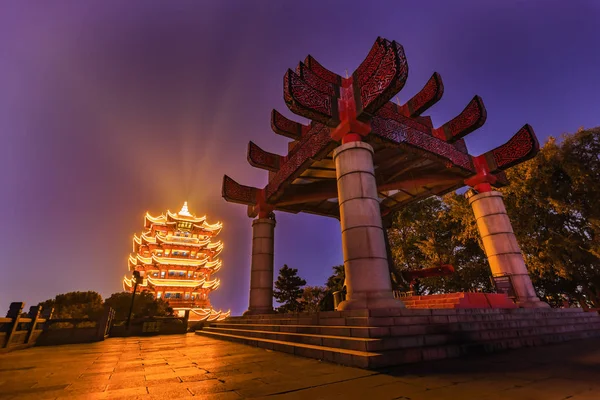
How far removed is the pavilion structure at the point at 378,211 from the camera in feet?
14.9

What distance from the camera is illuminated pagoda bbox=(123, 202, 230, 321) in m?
40.0

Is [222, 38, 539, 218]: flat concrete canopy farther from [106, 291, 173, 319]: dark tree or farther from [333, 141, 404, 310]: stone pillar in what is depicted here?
[106, 291, 173, 319]: dark tree

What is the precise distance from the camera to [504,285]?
8.02 metres

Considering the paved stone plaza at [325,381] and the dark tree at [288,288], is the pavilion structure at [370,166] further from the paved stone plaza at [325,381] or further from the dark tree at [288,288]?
the dark tree at [288,288]

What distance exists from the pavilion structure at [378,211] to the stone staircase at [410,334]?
0.02m

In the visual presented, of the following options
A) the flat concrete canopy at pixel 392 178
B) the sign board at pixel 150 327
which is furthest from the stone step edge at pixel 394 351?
the sign board at pixel 150 327

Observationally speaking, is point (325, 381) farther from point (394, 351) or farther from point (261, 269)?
point (261, 269)

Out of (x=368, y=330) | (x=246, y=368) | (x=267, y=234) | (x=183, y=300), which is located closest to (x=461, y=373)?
(x=368, y=330)

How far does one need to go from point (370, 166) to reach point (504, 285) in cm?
568

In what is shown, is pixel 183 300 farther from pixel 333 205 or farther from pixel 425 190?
pixel 425 190

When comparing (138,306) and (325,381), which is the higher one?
(138,306)

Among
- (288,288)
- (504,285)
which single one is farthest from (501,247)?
(288,288)

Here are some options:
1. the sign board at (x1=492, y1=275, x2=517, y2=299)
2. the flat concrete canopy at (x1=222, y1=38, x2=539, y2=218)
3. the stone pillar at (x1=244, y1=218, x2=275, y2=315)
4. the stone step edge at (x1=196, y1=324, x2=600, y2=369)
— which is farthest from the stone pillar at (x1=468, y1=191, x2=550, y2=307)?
the stone pillar at (x1=244, y1=218, x2=275, y2=315)

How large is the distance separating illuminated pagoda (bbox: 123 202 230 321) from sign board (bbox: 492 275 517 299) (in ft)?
123
